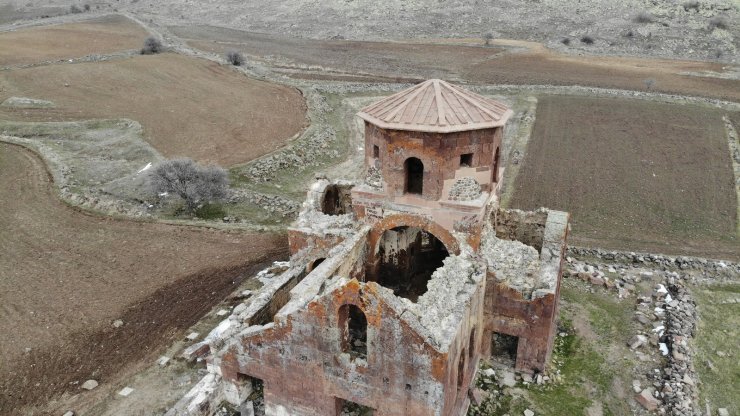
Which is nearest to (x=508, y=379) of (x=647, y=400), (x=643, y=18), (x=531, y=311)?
(x=531, y=311)

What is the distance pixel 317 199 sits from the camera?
16906 mm

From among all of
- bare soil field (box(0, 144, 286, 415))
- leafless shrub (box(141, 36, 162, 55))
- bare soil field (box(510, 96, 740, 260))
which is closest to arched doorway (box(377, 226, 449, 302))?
bare soil field (box(0, 144, 286, 415))

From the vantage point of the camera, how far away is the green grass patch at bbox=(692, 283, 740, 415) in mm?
14227

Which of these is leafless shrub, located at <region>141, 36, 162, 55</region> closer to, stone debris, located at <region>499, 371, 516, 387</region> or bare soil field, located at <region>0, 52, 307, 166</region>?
bare soil field, located at <region>0, 52, 307, 166</region>

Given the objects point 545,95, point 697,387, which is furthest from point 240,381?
point 545,95

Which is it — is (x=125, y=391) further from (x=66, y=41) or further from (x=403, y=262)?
(x=66, y=41)

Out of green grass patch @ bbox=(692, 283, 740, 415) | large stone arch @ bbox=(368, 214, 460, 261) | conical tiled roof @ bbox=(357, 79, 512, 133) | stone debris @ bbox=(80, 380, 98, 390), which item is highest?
conical tiled roof @ bbox=(357, 79, 512, 133)

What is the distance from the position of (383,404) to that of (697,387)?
28.6ft

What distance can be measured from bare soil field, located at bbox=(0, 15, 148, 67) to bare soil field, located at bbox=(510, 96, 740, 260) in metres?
42.2

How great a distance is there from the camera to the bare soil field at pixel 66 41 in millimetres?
47719

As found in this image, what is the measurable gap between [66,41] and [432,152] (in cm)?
5576

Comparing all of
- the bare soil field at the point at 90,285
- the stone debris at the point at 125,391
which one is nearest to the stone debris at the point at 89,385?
the bare soil field at the point at 90,285

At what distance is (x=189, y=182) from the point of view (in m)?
24.6

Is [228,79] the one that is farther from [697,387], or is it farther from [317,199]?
[697,387]
